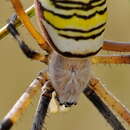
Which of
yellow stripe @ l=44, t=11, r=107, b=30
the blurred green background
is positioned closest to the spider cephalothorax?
yellow stripe @ l=44, t=11, r=107, b=30

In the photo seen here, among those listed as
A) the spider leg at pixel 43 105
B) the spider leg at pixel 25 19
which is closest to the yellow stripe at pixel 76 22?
the spider leg at pixel 25 19

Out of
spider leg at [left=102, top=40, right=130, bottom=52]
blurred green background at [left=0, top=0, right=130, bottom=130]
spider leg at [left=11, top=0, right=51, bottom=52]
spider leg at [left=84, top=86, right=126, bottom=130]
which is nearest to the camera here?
spider leg at [left=11, top=0, right=51, bottom=52]

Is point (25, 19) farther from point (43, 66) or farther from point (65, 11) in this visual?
point (43, 66)

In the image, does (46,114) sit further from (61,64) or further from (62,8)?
(62,8)

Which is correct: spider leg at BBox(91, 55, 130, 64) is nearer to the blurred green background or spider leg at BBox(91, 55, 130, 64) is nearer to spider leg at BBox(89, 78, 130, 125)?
spider leg at BBox(89, 78, 130, 125)

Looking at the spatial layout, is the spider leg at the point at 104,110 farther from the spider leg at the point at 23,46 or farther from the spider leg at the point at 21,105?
the spider leg at the point at 23,46

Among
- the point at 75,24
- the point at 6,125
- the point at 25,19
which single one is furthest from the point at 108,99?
the point at 75,24
